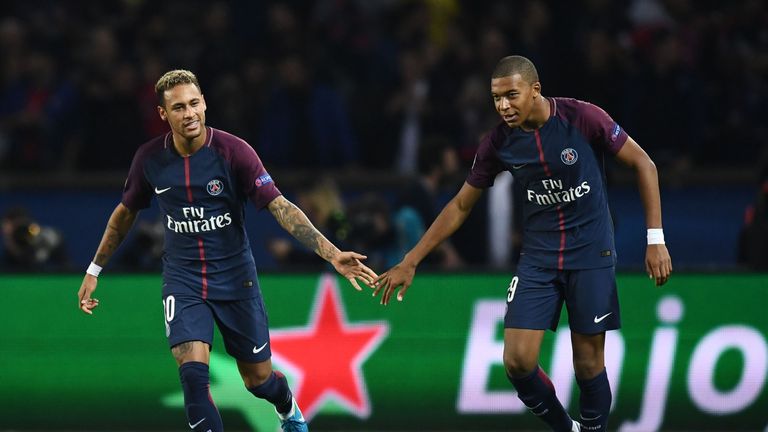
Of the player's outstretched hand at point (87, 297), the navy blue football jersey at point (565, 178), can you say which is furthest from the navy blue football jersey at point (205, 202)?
the navy blue football jersey at point (565, 178)

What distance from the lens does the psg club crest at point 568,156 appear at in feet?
25.0

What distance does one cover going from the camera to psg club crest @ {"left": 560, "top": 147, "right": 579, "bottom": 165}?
762 cm

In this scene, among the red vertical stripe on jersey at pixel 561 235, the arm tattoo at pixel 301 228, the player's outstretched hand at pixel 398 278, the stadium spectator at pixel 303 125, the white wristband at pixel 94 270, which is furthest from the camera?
the stadium spectator at pixel 303 125

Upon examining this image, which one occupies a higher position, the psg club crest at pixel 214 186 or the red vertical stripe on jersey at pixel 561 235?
the psg club crest at pixel 214 186

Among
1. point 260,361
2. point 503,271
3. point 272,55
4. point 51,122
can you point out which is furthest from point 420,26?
point 260,361

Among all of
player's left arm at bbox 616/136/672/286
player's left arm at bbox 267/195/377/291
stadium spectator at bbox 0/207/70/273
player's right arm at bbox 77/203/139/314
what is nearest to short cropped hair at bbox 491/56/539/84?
player's left arm at bbox 616/136/672/286

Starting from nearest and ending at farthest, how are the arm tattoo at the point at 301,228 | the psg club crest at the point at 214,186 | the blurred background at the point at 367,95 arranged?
the arm tattoo at the point at 301,228 → the psg club crest at the point at 214,186 → the blurred background at the point at 367,95

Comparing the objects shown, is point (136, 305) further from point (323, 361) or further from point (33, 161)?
point (33, 161)

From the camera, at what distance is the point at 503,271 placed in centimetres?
1000

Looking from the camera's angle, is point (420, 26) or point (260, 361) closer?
point (260, 361)

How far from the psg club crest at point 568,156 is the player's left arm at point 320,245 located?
121cm

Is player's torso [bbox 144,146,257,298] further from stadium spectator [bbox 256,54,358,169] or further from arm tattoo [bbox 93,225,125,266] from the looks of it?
stadium spectator [bbox 256,54,358,169]

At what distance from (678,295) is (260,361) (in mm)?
3391

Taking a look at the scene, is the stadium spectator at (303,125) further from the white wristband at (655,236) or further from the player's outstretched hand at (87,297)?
the white wristband at (655,236)
